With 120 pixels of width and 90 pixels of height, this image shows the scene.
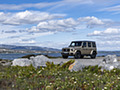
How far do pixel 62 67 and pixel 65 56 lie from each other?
13033 millimetres

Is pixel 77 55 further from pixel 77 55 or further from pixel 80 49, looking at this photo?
pixel 80 49

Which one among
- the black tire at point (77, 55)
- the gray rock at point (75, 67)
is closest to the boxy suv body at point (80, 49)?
the black tire at point (77, 55)

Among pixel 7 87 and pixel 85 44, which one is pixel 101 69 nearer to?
pixel 7 87

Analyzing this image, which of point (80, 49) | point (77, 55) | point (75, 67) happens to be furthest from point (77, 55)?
point (75, 67)

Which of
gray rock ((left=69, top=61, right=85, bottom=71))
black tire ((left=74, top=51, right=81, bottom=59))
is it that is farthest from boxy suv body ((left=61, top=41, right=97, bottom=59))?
gray rock ((left=69, top=61, right=85, bottom=71))

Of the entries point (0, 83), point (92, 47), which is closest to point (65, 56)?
point (92, 47)

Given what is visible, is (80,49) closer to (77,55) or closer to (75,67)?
(77,55)

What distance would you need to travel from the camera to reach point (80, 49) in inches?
998

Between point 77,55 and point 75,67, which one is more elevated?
point 75,67

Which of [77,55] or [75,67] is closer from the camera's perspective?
[75,67]

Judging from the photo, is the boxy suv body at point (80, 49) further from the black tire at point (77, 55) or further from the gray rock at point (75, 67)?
the gray rock at point (75, 67)

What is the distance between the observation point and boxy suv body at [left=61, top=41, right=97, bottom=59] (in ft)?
81.6

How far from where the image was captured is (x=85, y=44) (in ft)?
85.3

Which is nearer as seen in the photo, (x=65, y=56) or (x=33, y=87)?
(x=33, y=87)
